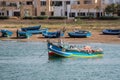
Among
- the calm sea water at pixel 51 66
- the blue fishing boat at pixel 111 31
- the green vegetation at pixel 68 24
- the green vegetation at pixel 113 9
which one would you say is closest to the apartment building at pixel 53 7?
the green vegetation at pixel 113 9

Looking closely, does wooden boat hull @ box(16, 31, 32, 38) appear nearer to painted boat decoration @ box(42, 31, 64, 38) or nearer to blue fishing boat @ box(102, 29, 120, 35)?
painted boat decoration @ box(42, 31, 64, 38)

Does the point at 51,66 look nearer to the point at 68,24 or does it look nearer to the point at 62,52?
the point at 62,52

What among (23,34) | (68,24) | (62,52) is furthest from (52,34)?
(62,52)

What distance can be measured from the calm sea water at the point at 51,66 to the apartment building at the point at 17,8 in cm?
5773

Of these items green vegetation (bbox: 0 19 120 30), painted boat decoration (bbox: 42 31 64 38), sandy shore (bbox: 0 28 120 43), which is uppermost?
green vegetation (bbox: 0 19 120 30)

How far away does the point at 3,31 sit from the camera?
93688mm

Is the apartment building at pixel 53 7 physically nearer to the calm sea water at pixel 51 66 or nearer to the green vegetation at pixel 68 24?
the green vegetation at pixel 68 24

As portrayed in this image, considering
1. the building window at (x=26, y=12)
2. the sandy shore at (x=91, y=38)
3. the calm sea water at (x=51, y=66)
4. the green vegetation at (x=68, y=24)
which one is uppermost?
the building window at (x=26, y=12)

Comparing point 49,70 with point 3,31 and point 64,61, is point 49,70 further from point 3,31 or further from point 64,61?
point 3,31

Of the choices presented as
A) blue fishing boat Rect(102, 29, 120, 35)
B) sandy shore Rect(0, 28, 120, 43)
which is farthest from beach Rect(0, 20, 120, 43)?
blue fishing boat Rect(102, 29, 120, 35)

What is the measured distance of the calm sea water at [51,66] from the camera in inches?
2110

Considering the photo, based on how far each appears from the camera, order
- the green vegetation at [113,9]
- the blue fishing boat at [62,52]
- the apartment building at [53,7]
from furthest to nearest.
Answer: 1. the apartment building at [53,7]
2. the green vegetation at [113,9]
3. the blue fishing boat at [62,52]

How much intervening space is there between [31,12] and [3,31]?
45.8 metres

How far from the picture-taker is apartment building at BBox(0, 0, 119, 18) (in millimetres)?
137250
